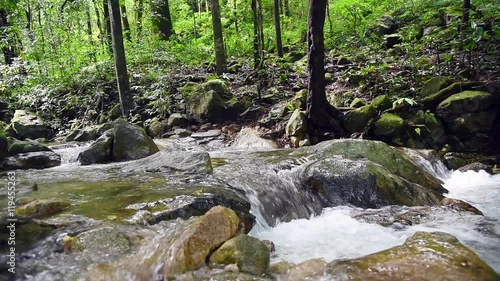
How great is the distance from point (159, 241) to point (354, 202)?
10.6ft

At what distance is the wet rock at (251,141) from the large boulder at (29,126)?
6766 mm

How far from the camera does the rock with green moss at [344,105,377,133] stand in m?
8.53

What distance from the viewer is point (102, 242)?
333 cm

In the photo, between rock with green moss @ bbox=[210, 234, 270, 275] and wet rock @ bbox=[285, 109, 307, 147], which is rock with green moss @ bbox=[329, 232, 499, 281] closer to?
rock with green moss @ bbox=[210, 234, 270, 275]

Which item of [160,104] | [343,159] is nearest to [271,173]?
[343,159]

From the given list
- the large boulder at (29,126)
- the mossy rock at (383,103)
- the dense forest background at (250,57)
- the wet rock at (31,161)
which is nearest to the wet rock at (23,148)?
the wet rock at (31,161)

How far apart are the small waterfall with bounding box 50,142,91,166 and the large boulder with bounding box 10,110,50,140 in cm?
297

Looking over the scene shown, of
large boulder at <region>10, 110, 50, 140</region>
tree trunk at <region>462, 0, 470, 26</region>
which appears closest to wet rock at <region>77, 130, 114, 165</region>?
large boulder at <region>10, 110, 50, 140</region>

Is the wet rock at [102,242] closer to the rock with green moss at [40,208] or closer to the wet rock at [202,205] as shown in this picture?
the wet rock at [202,205]

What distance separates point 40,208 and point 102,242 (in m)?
1.11

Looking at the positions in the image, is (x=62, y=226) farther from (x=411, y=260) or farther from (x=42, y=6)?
(x=42, y=6)

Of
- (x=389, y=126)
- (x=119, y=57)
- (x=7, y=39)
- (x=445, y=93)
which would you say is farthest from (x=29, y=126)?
(x=445, y=93)

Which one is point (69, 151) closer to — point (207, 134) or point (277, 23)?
point (207, 134)

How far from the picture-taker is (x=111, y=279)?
299 centimetres
